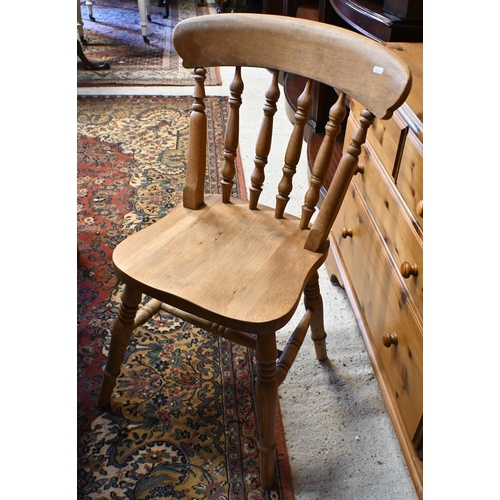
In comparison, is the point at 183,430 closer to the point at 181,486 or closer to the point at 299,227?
the point at 181,486

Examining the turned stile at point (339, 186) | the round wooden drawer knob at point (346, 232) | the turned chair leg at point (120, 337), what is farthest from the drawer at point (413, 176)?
the turned chair leg at point (120, 337)

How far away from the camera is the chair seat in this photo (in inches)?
43.5

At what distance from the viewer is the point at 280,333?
178 cm

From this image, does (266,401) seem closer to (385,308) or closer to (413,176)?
(385,308)

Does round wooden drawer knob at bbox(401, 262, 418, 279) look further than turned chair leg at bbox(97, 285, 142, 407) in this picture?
No

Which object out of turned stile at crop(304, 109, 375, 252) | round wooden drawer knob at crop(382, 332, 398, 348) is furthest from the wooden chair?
round wooden drawer knob at crop(382, 332, 398, 348)

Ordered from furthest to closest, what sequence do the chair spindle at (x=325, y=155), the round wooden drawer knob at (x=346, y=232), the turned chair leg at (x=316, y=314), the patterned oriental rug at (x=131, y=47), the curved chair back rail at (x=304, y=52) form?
1. the patterned oriental rug at (x=131, y=47)
2. the round wooden drawer knob at (x=346, y=232)
3. the turned chair leg at (x=316, y=314)
4. the chair spindle at (x=325, y=155)
5. the curved chair back rail at (x=304, y=52)

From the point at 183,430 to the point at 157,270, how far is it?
534mm

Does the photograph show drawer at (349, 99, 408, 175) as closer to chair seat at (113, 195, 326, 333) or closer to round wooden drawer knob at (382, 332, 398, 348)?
chair seat at (113, 195, 326, 333)

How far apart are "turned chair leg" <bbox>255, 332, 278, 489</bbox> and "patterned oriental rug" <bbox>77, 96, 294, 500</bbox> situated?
2.9 inches

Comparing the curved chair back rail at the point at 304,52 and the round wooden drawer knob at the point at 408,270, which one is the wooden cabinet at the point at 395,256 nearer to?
the round wooden drawer knob at the point at 408,270

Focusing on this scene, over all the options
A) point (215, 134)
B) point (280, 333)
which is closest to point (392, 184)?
point (280, 333)

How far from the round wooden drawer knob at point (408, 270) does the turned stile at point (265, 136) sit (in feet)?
1.42

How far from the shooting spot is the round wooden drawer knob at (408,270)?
1.18m
